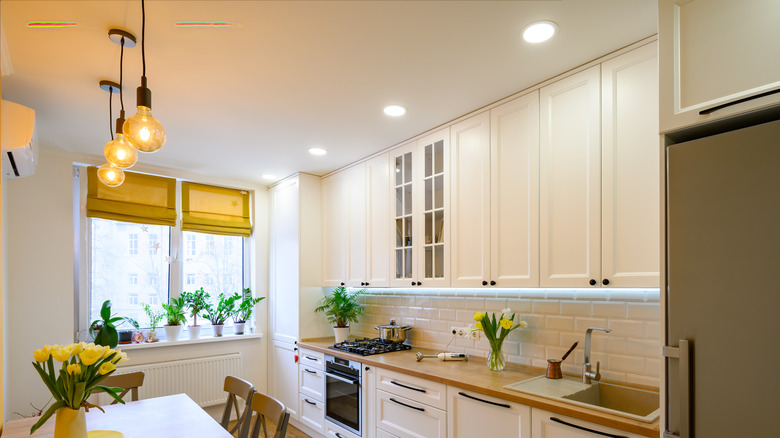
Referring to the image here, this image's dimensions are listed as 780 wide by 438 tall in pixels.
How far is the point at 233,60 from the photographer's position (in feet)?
7.02

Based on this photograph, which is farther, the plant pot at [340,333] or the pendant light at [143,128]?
the plant pot at [340,333]

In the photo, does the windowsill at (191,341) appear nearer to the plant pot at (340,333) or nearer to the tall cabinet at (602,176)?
the plant pot at (340,333)

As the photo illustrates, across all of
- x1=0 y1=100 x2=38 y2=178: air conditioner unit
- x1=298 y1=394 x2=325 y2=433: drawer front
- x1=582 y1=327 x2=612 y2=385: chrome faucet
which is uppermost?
x1=0 y1=100 x2=38 y2=178: air conditioner unit

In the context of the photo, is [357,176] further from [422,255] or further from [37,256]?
[37,256]

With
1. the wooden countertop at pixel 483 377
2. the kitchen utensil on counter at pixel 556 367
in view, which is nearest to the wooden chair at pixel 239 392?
the wooden countertop at pixel 483 377

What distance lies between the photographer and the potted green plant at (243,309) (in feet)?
15.3

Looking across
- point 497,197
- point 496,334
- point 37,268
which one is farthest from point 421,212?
point 37,268

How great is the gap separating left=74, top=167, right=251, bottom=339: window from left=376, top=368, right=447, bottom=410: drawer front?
252 centimetres

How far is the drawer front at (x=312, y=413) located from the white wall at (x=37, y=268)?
204 centimetres

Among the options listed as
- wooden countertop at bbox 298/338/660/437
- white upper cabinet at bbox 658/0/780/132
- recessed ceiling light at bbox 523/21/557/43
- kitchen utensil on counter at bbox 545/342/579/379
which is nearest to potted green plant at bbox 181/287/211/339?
wooden countertop at bbox 298/338/660/437

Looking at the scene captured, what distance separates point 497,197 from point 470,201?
23 cm

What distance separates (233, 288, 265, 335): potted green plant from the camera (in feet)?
15.3

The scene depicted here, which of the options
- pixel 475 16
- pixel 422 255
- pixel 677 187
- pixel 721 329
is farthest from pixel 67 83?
pixel 721 329

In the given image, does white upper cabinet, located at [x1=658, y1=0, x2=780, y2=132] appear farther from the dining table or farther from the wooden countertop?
the dining table
